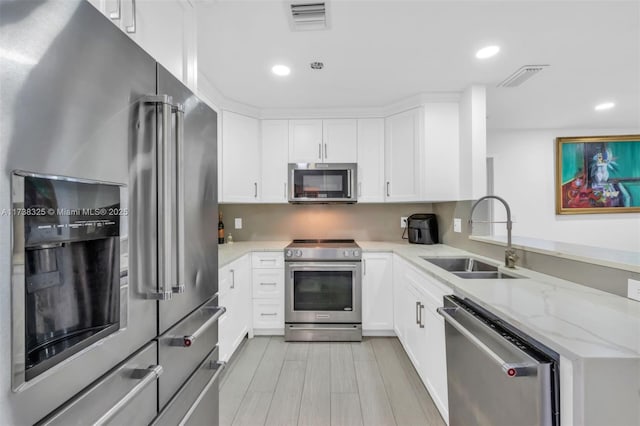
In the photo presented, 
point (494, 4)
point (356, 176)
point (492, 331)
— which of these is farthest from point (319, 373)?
point (494, 4)

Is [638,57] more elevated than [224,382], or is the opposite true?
[638,57]

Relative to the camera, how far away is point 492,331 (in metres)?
1.09

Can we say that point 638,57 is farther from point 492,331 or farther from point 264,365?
point 264,365

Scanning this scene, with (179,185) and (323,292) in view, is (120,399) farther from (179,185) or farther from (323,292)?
(323,292)

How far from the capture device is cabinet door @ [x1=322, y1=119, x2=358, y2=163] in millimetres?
3133

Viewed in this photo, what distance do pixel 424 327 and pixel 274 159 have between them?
7.06 feet

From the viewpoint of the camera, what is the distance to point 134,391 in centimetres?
75

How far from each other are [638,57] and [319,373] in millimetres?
3321

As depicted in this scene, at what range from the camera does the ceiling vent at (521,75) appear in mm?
2256

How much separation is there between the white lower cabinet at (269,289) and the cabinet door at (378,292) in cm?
81

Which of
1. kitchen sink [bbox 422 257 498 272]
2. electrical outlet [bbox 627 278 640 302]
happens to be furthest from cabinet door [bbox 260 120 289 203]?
electrical outlet [bbox 627 278 640 302]

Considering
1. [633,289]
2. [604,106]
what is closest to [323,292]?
[633,289]

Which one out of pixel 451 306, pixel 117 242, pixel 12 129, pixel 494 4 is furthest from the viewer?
pixel 494 4

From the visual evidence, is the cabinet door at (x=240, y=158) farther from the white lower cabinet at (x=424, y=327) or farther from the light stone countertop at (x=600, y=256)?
the light stone countertop at (x=600, y=256)
